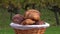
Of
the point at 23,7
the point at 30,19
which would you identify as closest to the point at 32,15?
the point at 30,19

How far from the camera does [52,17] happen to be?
962 cm

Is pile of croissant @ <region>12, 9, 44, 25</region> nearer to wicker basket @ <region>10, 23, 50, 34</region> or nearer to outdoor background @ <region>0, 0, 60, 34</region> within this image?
wicker basket @ <region>10, 23, 50, 34</region>

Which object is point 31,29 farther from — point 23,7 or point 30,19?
point 23,7

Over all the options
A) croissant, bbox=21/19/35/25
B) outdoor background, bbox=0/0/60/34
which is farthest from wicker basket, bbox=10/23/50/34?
outdoor background, bbox=0/0/60/34

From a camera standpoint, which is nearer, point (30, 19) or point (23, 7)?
point (30, 19)

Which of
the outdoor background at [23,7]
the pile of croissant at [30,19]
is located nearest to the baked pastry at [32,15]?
the pile of croissant at [30,19]

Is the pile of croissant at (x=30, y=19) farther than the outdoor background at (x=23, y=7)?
No

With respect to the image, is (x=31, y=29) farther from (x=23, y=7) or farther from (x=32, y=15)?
(x=23, y=7)

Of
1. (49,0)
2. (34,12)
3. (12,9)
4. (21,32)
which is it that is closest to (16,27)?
(21,32)

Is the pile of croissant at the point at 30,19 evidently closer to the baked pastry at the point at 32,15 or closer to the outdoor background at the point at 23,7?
the baked pastry at the point at 32,15

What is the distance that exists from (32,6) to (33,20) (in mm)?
6225

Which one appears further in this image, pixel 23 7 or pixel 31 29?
pixel 23 7

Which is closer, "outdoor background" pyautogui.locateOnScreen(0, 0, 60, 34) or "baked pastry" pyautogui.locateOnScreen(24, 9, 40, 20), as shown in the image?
"baked pastry" pyautogui.locateOnScreen(24, 9, 40, 20)

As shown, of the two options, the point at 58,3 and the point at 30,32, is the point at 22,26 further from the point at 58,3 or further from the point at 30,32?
the point at 58,3
